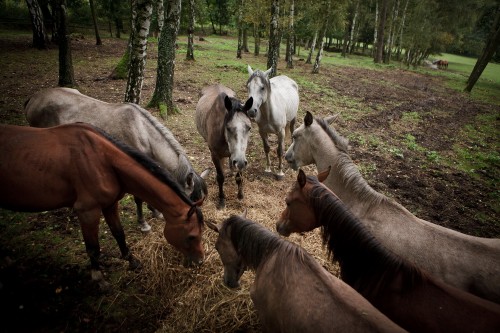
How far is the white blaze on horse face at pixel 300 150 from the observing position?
4.55 m

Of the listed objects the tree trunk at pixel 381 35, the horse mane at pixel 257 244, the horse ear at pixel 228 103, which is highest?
the tree trunk at pixel 381 35

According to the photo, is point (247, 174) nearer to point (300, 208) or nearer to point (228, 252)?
point (300, 208)

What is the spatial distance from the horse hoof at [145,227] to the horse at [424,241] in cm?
328

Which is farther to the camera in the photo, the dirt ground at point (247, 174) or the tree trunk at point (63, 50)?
the tree trunk at point (63, 50)

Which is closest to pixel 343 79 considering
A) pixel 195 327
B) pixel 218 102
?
pixel 218 102

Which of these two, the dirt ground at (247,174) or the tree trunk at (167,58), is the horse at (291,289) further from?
the tree trunk at (167,58)

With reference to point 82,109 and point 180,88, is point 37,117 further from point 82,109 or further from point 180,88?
point 180,88

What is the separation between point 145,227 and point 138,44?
516cm

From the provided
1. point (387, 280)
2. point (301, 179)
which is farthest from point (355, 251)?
point (301, 179)

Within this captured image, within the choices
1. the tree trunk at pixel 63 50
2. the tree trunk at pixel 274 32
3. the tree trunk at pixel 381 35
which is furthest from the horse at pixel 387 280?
the tree trunk at pixel 381 35

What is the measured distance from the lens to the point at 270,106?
6586 mm

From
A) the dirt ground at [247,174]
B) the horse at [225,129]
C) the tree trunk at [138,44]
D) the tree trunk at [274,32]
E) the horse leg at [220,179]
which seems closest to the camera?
the dirt ground at [247,174]

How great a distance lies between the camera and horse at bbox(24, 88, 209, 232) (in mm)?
4008

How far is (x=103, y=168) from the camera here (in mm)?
3262
